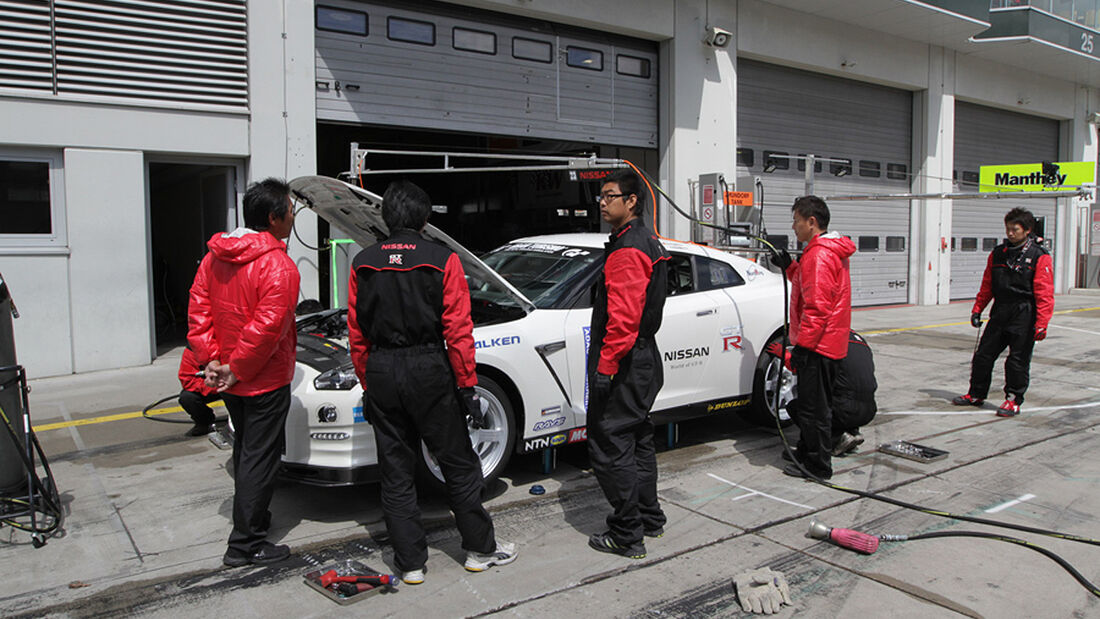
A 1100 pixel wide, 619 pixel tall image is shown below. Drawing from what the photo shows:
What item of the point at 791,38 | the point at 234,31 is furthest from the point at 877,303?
the point at 234,31

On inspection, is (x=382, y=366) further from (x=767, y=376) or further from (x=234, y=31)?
(x=234, y=31)

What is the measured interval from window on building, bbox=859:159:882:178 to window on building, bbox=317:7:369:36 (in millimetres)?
11749

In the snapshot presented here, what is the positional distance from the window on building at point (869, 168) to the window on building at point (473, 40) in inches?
383

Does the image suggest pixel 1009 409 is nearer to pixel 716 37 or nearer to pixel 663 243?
pixel 663 243

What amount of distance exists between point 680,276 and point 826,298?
1.08 m

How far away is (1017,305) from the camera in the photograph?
6.84 meters

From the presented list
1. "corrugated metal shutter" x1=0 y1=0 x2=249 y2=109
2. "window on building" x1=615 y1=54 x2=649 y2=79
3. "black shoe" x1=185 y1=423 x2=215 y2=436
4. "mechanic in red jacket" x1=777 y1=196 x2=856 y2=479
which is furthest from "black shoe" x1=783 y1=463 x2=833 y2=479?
"window on building" x1=615 y1=54 x2=649 y2=79

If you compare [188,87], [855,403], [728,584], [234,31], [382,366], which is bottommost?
[728,584]

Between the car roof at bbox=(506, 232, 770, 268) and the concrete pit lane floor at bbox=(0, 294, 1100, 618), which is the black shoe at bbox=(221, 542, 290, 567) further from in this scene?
the car roof at bbox=(506, 232, 770, 268)

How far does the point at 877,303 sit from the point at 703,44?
307 inches

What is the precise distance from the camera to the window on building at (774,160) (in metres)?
15.6

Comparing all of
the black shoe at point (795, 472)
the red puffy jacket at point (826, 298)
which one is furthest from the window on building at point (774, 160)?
the black shoe at point (795, 472)

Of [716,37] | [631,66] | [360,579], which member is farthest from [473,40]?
[360,579]

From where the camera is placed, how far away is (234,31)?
936cm
